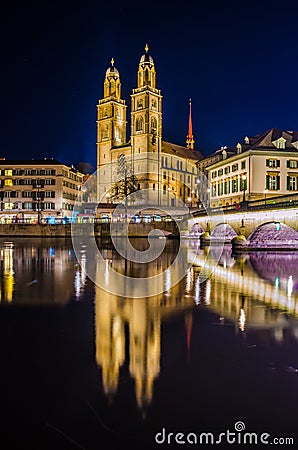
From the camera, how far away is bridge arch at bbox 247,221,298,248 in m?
45.9

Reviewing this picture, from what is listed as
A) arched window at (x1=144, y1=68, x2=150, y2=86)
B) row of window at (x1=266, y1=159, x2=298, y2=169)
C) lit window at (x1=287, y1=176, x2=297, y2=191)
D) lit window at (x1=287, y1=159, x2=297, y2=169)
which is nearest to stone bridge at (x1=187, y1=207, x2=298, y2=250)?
row of window at (x1=266, y1=159, x2=298, y2=169)

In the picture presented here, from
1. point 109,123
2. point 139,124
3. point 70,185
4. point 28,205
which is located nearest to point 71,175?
point 70,185

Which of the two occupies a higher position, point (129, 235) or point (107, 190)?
point (107, 190)

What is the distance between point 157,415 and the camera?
583 centimetres

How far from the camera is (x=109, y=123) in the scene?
140 meters

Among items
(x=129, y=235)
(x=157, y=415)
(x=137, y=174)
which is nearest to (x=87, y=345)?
(x=157, y=415)

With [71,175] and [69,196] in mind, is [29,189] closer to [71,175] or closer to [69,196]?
[69,196]

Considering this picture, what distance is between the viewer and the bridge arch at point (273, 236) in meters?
45.9

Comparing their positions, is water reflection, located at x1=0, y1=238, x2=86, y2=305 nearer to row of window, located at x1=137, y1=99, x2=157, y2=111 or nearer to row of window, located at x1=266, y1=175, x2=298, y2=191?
row of window, located at x1=266, y1=175, x2=298, y2=191

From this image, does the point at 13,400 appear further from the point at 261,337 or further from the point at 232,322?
the point at 232,322

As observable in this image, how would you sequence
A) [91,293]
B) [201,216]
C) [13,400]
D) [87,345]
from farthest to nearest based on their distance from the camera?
[201,216]
[91,293]
[87,345]
[13,400]

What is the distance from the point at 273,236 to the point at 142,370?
4555 centimetres

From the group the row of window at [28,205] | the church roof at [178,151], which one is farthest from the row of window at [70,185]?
the church roof at [178,151]

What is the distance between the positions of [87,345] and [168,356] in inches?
71.7
